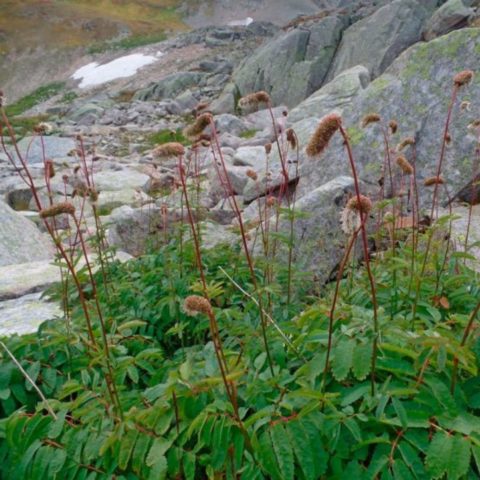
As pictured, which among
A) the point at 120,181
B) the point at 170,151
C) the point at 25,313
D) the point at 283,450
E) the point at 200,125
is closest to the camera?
the point at 283,450

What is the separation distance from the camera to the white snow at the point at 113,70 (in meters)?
60.2

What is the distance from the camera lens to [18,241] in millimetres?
8977

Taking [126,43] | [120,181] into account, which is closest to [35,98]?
[126,43]

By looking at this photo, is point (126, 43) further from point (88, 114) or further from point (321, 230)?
point (321, 230)

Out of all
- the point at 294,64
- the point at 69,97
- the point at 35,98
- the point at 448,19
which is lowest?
the point at 294,64

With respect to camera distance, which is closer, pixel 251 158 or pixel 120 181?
pixel 251 158

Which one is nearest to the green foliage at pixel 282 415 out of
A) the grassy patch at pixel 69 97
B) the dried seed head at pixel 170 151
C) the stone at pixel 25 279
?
the dried seed head at pixel 170 151

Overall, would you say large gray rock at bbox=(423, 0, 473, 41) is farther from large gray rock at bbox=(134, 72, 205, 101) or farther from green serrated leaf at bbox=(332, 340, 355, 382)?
green serrated leaf at bbox=(332, 340, 355, 382)

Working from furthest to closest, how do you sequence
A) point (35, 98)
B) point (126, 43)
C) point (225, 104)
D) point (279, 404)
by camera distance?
1. point (126, 43)
2. point (35, 98)
3. point (225, 104)
4. point (279, 404)

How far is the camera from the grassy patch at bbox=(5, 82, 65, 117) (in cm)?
5738

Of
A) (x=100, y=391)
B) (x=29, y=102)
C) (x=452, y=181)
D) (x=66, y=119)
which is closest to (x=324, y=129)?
(x=100, y=391)

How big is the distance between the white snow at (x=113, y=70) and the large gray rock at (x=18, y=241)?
52.2 meters

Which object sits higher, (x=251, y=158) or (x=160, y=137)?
(x=251, y=158)

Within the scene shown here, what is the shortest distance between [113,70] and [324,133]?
212ft
